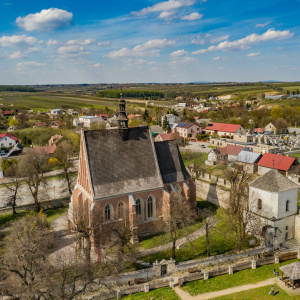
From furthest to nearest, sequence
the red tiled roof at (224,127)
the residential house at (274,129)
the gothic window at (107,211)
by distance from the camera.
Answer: the residential house at (274,129), the red tiled roof at (224,127), the gothic window at (107,211)

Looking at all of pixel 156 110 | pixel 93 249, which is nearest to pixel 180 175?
pixel 93 249

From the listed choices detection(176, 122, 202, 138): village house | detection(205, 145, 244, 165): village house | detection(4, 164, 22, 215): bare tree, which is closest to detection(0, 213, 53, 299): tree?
detection(4, 164, 22, 215): bare tree

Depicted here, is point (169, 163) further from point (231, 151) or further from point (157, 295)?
point (231, 151)

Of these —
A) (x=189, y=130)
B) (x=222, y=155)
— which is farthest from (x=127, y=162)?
(x=189, y=130)

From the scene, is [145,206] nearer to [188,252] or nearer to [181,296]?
[188,252]

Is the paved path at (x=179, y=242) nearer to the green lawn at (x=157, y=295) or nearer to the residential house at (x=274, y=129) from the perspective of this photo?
the green lawn at (x=157, y=295)

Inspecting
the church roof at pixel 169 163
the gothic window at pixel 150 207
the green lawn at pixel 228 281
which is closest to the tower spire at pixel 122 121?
the church roof at pixel 169 163
